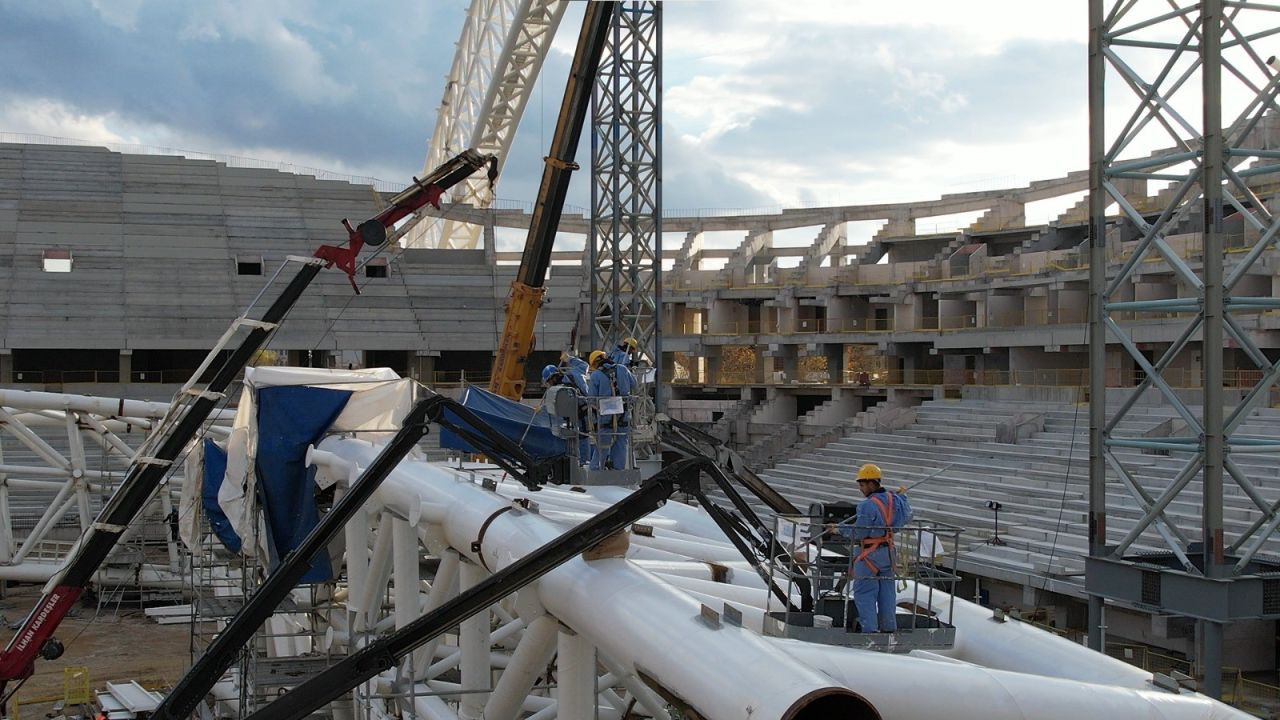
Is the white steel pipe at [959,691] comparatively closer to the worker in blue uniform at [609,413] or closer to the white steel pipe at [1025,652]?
the white steel pipe at [1025,652]

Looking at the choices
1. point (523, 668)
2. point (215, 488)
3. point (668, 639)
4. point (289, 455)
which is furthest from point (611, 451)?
point (668, 639)

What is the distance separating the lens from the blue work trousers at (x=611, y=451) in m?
16.4

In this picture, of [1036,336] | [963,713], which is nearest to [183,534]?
[963,713]

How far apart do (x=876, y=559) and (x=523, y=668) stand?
258 centimetres

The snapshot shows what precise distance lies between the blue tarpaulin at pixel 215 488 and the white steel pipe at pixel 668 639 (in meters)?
10.4

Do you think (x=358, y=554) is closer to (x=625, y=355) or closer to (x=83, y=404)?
(x=625, y=355)

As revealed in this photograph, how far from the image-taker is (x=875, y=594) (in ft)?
23.2

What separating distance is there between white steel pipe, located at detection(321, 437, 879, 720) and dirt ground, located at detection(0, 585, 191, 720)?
1551 cm

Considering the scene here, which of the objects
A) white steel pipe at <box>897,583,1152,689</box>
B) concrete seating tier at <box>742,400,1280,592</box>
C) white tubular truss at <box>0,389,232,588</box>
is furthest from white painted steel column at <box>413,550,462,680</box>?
white tubular truss at <box>0,389,232,588</box>

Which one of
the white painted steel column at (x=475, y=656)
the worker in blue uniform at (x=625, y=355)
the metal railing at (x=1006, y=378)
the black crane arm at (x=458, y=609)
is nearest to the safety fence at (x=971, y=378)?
the metal railing at (x=1006, y=378)

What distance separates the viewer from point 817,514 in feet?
25.6

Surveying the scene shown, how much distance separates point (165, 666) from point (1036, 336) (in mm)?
26046

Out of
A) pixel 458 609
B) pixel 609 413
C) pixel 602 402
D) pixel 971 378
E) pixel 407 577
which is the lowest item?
pixel 407 577

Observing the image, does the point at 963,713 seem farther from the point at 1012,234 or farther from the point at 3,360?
the point at 3,360
